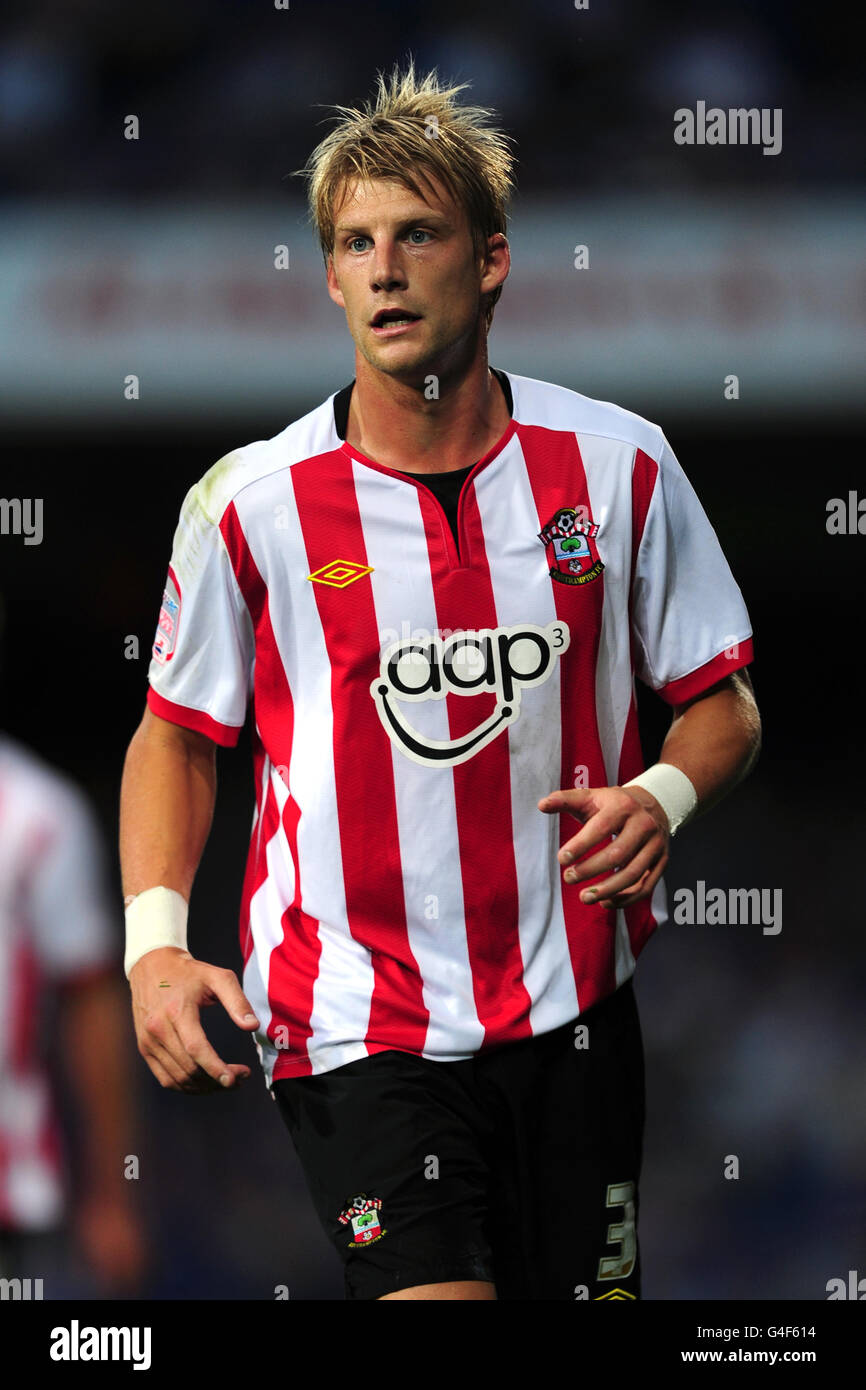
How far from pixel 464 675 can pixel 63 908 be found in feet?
4.08

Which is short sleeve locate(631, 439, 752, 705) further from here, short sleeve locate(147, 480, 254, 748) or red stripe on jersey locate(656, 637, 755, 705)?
short sleeve locate(147, 480, 254, 748)

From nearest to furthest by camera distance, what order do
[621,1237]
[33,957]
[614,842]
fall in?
[614,842] → [621,1237] → [33,957]

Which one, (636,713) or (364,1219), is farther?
(636,713)

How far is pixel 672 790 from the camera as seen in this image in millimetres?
2676

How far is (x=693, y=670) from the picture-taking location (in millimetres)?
2848

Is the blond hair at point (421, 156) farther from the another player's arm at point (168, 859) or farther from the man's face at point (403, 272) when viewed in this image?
the another player's arm at point (168, 859)

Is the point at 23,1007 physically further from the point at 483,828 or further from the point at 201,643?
the point at 483,828

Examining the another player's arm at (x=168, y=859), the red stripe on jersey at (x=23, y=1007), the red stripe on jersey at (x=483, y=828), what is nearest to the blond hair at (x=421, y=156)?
the red stripe on jersey at (x=483, y=828)

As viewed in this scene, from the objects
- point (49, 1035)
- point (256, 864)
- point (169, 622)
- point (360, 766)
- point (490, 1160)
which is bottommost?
point (490, 1160)

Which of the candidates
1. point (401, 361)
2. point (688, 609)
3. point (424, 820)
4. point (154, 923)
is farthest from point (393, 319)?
point (154, 923)

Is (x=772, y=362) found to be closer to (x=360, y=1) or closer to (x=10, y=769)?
(x=360, y=1)

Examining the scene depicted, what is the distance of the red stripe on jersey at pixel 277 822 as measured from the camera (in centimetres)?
267

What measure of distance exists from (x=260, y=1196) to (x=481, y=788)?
2560 mm

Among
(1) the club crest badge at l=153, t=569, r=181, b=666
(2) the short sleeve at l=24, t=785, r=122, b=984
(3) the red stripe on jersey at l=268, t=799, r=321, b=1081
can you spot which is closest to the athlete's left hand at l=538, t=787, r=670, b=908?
Answer: (3) the red stripe on jersey at l=268, t=799, r=321, b=1081
